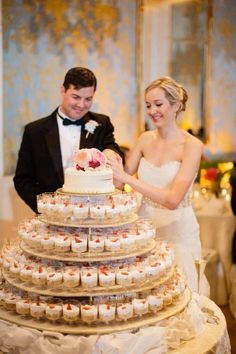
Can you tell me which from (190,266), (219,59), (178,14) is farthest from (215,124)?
(190,266)

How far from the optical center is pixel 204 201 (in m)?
5.72

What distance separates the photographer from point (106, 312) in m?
2.50

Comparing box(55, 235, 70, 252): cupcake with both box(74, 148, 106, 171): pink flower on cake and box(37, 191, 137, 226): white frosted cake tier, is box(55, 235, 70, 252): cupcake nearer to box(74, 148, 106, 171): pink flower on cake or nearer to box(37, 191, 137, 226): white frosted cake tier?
box(37, 191, 137, 226): white frosted cake tier

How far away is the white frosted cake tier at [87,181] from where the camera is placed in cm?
271

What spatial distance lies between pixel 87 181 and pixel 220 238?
3.12 metres

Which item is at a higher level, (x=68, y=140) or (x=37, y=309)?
(x=68, y=140)

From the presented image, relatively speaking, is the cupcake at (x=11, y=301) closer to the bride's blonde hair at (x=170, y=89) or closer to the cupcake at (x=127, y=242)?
the cupcake at (x=127, y=242)

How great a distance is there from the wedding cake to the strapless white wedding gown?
85 cm

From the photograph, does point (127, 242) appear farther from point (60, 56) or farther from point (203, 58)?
point (203, 58)

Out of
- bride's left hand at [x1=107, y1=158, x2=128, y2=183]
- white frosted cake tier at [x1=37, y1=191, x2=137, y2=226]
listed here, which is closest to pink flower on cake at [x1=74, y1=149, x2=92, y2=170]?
white frosted cake tier at [x1=37, y1=191, x2=137, y2=226]

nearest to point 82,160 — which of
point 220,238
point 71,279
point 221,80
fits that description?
point 71,279

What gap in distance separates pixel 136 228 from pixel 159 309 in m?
0.41

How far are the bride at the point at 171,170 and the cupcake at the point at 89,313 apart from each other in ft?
3.30

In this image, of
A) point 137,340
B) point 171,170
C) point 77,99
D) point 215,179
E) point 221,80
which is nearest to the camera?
point 137,340
